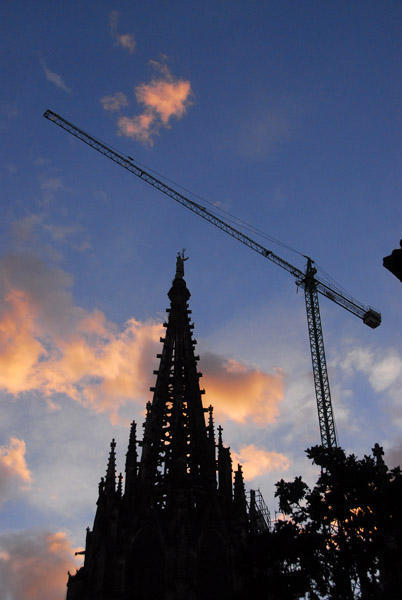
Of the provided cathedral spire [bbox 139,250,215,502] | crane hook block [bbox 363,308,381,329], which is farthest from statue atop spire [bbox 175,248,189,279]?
crane hook block [bbox 363,308,381,329]

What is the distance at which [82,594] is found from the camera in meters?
37.8

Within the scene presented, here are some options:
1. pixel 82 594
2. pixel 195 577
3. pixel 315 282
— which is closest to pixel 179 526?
pixel 195 577

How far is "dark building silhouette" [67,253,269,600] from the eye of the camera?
3594 cm

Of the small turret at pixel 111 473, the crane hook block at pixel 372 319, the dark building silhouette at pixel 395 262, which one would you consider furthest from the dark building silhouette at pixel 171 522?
the crane hook block at pixel 372 319

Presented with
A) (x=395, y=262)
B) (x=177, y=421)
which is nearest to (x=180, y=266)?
(x=177, y=421)

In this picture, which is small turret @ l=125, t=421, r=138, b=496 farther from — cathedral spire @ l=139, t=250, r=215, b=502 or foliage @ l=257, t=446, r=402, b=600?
foliage @ l=257, t=446, r=402, b=600

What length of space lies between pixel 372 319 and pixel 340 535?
57399 millimetres

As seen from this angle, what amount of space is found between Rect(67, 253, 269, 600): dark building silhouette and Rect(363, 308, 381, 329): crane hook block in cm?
3979

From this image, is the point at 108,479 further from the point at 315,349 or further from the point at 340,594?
the point at 315,349

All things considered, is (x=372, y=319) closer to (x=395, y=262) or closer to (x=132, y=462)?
(x=132, y=462)

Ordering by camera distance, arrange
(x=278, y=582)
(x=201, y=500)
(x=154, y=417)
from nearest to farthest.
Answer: (x=278, y=582)
(x=201, y=500)
(x=154, y=417)

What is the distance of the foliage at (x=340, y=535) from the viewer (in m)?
26.9

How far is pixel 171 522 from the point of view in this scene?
3753 cm

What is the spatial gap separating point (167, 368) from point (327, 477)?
2409cm
